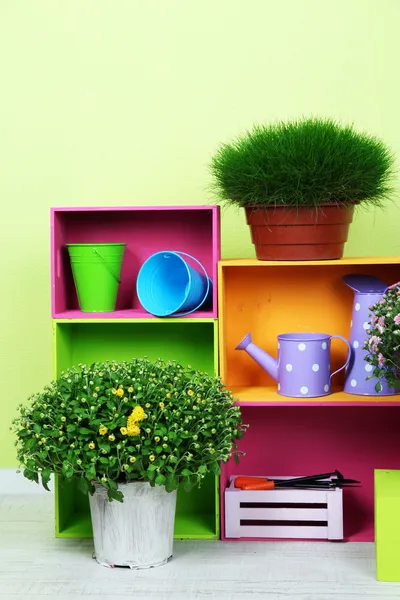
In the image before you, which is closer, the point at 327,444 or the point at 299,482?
the point at 299,482

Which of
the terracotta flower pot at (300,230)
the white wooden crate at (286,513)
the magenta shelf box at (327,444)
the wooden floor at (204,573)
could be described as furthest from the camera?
the magenta shelf box at (327,444)

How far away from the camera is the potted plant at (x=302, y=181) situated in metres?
2.42

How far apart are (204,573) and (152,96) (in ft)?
5.23

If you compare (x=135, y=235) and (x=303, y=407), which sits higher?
(x=135, y=235)

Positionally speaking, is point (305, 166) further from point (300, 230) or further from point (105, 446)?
point (105, 446)

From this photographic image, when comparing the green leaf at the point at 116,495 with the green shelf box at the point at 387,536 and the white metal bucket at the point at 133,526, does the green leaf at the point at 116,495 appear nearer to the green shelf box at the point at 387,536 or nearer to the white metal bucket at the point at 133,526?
the white metal bucket at the point at 133,526

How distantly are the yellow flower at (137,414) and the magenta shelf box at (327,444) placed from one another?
61 cm

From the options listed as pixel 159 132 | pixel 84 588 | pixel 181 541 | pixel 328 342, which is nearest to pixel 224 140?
pixel 159 132

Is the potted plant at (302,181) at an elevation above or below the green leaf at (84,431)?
above

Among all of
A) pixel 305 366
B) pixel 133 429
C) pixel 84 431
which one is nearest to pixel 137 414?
pixel 133 429

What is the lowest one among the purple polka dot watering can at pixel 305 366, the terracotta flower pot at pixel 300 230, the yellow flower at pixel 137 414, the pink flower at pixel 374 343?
the yellow flower at pixel 137 414

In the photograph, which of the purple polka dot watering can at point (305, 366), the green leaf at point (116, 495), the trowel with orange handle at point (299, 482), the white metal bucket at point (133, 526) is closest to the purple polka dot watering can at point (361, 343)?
the purple polka dot watering can at point (305, 366)

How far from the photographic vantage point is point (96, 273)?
263 cm

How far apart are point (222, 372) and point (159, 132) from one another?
934mm
